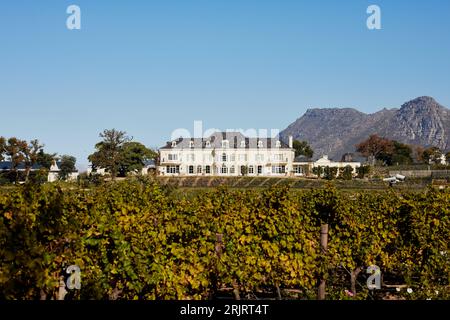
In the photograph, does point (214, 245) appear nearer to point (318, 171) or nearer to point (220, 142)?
point (318, 171)

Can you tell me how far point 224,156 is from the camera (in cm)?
9969

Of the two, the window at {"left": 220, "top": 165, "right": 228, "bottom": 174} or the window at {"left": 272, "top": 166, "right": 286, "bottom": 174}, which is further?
the window at {"left": 272, "top": 166, "right": 286, "bottom": 174}

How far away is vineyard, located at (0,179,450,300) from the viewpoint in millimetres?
8742

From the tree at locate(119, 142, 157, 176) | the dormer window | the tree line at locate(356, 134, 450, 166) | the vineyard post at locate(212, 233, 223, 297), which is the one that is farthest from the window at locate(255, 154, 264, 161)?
the vineyard post at locate(212, 233, 223, 297)

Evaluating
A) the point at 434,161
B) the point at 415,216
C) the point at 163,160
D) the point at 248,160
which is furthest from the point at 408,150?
the point at 415,216

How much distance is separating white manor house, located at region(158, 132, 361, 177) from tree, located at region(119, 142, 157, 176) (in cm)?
332

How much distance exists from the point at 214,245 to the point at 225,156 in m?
88.9

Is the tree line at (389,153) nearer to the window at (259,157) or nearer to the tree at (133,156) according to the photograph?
the window at (259,157)

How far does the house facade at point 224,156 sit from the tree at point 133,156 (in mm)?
3345

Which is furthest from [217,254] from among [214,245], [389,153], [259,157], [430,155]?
[430,155]

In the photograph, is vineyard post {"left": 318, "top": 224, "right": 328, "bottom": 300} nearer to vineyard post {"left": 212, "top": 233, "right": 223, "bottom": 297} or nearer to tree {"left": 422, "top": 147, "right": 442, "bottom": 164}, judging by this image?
vineyard post {"left": 212, "top": 233, "right": 223, "bottom": 297}

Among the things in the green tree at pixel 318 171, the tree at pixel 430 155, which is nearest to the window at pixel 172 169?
the green tree at pixel 318 171
